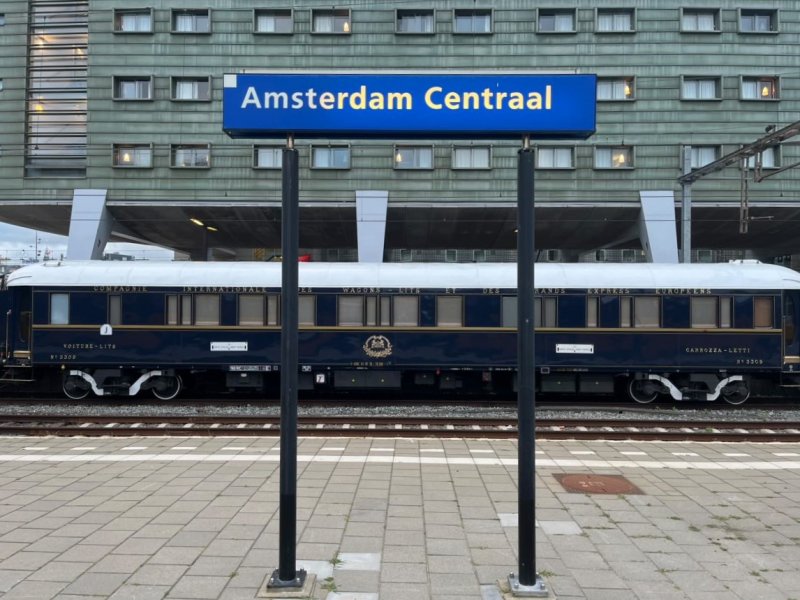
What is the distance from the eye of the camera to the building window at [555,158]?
80.8 feet

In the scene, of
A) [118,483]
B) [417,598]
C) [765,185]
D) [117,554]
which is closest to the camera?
[417,598]

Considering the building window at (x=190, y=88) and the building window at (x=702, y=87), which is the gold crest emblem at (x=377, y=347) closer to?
the building window at (x=190, y=88)

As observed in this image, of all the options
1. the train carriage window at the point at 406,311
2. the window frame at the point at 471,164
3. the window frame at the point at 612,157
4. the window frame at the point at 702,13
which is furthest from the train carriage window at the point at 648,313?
the window frame at the point at 702,13

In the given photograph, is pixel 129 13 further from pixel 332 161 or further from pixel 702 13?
pixel 702 13

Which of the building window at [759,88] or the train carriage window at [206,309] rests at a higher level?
the building window at [759,88]

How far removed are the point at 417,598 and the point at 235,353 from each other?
992 centimetres

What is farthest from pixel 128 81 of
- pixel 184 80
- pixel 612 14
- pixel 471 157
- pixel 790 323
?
pixel 790 323

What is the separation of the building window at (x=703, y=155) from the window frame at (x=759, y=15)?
5.00 metres

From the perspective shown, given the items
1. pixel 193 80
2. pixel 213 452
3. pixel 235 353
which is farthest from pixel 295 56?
pixel 213 452

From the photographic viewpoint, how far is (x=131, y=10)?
24625 millimetres

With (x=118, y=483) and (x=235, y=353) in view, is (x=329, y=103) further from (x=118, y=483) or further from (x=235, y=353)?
(x=235, y=353)

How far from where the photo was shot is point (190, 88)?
24.7 metres

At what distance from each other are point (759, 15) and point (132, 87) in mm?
27590

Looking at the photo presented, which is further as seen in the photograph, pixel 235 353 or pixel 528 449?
pixel 235 353
